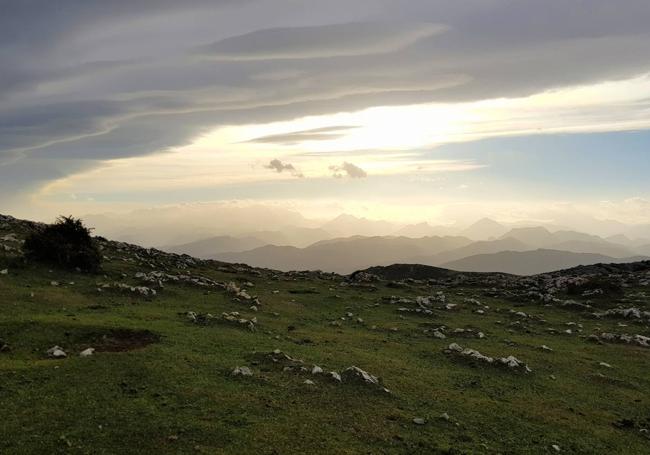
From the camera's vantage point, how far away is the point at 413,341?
2936cm

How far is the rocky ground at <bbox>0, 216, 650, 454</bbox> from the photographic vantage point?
14680 millimetres

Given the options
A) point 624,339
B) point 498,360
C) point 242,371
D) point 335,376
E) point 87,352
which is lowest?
point 624,339

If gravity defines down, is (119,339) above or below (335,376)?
above

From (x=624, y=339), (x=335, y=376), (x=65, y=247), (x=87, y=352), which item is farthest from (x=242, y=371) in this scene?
(x=624, y=339)

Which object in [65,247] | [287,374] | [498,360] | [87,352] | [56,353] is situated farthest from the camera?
[65,247]

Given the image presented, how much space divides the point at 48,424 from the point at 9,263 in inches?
929

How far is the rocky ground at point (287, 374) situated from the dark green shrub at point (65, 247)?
4.37 ft

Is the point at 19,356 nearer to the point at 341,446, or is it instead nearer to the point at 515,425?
the point at 341,446

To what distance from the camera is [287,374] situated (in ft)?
65.1

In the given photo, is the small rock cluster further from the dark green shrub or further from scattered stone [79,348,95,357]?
the dark green shrub

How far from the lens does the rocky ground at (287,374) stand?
14.7 metres

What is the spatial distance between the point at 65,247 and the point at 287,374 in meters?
24.1

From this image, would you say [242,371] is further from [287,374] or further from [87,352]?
[87,352]

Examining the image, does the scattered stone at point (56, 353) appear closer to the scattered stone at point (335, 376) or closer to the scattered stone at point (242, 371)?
the scattered stone at point (242, 371)
